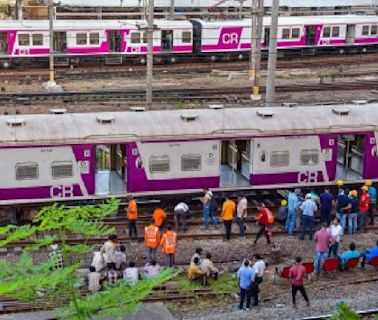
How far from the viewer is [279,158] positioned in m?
23.6

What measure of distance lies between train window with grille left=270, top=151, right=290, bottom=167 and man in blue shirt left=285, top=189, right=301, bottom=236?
165 cm

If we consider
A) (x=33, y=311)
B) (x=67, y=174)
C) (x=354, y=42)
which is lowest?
(x=33, y=311)

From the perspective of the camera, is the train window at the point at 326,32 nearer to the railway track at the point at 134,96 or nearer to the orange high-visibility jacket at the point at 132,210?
the railway track at the point at 134,96

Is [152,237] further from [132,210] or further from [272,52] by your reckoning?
[272,52]

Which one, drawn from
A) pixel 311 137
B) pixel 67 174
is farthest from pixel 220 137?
pixel 67 174

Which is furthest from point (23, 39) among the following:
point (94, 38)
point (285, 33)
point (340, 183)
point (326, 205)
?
point (326, 205)

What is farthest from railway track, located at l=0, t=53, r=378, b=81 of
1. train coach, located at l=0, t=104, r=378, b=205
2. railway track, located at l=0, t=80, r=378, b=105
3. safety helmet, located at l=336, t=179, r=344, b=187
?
safety helmet, located at l=336, t=179, r=344, b=187

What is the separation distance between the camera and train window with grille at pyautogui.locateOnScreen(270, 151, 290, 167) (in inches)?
927

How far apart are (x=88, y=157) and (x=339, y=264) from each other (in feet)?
23.4

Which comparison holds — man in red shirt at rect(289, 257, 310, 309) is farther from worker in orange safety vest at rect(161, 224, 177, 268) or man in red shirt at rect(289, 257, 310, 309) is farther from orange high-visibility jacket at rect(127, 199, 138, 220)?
orange high-visibility jacket at rect(127, 199, 138, 220)

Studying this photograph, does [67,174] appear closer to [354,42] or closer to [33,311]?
[33,311]

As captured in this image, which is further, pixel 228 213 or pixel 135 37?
pixel 135 37

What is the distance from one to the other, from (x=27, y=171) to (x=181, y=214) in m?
4.19

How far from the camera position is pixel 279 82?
4206cm
